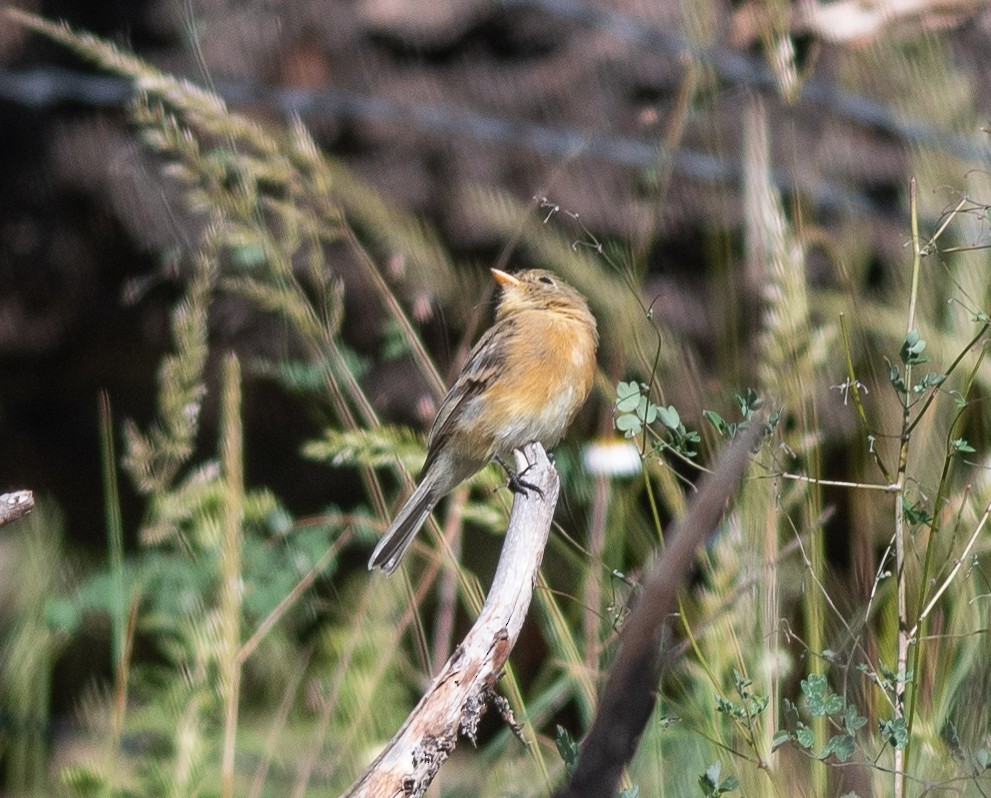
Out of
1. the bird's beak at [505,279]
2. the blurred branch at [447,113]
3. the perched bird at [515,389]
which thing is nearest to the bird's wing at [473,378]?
the perched bird at [515,389]

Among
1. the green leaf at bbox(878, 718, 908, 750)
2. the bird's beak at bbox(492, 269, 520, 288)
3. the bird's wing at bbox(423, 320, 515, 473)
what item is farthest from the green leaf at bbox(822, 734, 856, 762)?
the bird's beak at bbox(492, 269, 520, 288)

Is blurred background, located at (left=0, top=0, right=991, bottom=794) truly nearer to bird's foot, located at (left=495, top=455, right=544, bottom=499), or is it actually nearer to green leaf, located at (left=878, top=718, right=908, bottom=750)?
bird's foot, located at (left=495, top=455, right=544, bottom=499)

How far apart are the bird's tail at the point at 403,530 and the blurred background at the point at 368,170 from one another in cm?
118

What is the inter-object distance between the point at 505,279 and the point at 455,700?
6.30 ft

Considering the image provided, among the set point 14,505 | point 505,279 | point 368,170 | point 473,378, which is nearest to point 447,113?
point 368,170

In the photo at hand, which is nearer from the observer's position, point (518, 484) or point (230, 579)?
point (230, 579)

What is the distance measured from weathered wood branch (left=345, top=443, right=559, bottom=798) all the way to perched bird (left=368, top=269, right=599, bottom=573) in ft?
3.67

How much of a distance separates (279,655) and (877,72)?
7.85ft

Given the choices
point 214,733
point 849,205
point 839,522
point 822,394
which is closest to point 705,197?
point 849,205

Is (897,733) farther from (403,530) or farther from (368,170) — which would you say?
(368,170)

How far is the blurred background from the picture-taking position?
4.35 meters

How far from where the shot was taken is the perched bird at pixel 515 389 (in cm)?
337

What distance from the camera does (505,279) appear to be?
365cm

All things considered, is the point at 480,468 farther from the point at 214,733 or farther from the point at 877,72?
the point at 877,72
